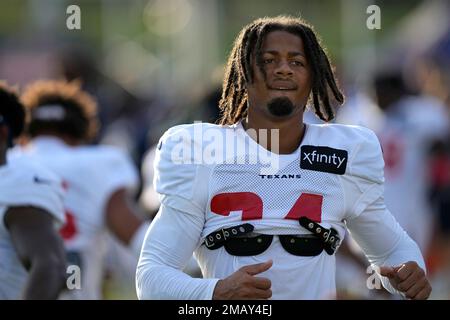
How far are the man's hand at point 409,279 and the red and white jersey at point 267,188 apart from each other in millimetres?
265

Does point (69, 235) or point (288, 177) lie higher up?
point (288, 177)

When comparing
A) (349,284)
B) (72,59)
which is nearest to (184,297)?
(349,284)

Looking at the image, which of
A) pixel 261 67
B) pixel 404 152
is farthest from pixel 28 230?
pixel 404 152

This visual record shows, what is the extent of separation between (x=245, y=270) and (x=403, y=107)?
20.9 ft

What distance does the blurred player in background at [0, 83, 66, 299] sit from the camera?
5055mm

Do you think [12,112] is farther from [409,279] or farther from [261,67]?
[409,279]

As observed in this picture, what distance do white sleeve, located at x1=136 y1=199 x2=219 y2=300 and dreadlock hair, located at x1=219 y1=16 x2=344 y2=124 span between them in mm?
460

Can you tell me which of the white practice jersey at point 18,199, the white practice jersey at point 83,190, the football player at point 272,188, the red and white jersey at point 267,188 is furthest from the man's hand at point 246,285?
the white practice jersey at point 83,190

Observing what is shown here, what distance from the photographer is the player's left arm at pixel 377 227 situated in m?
4.28

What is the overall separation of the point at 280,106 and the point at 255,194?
0.31 meters

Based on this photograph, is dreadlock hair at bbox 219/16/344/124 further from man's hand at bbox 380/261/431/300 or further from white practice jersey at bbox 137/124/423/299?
man's hand at bbox 380/261/431/300

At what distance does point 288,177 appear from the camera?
4.39 m

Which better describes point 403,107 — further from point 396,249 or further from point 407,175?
point 396,249

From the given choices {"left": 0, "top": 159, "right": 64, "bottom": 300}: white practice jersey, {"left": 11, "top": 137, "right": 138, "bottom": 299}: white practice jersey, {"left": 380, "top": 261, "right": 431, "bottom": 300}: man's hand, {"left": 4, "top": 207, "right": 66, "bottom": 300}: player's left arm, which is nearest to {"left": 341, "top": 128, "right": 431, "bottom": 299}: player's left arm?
{"left": 380, "top": 261, "right": 431, "bottom": 300}: man's hand
